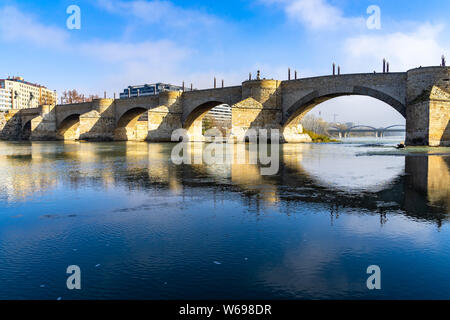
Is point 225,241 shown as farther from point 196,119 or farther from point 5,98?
point 5,98

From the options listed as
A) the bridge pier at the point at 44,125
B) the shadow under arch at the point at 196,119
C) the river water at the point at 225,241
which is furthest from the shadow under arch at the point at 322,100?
the bridge pier at the point at 44,125

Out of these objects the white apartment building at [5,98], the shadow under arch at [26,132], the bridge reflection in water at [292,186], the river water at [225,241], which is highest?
the white apartment building at [5,98]

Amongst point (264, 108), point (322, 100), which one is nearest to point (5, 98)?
point (264, 108)

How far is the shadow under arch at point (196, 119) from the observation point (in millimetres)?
46594

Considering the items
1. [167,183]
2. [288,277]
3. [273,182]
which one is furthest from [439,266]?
[167,183]

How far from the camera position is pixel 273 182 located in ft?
29.6

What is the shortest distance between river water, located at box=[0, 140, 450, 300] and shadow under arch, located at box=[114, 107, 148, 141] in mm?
46282

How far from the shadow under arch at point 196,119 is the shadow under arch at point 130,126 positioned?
7.40 meters

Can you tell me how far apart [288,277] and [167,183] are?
603 cm

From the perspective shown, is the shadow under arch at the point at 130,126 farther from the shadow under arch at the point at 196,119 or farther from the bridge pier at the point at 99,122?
the shadow under arch at the point at 196,119

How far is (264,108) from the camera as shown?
38094 mm
